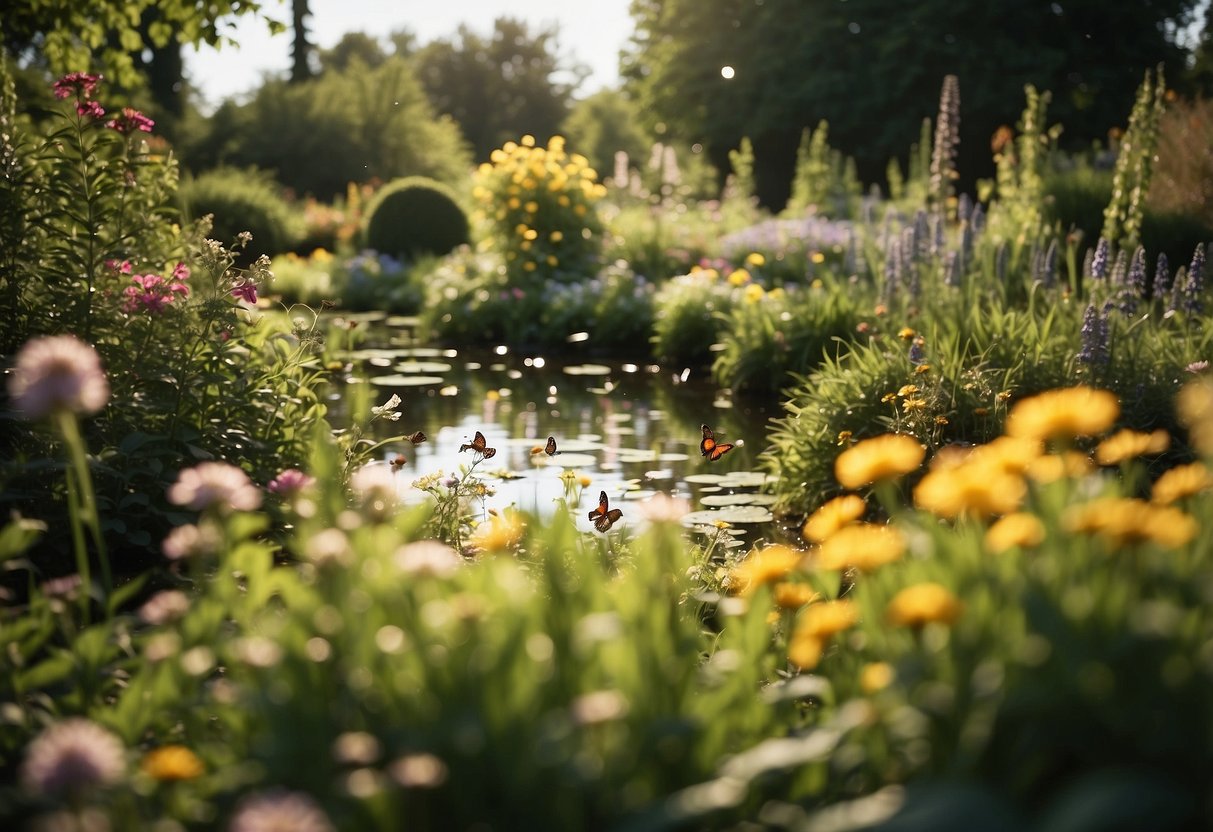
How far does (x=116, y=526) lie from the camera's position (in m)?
3.08

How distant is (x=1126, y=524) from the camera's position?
1.50 m

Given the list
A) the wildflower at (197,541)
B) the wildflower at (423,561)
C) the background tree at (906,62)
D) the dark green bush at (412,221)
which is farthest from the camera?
the background tree at (906,62)

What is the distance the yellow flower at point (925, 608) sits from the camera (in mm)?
1452

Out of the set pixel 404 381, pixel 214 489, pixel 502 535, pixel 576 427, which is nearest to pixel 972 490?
pixel 502 535

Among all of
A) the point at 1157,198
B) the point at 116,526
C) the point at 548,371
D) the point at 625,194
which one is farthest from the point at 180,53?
the point at 116,526

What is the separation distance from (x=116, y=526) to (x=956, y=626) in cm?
237

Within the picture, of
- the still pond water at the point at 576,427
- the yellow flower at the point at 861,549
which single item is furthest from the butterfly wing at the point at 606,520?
the yellow flower at the point at 861,549

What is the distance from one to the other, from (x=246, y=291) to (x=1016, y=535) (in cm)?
285

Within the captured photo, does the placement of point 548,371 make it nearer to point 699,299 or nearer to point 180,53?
point 699,299

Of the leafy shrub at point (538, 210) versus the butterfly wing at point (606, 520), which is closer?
the butterfly wing at point (606, 520)

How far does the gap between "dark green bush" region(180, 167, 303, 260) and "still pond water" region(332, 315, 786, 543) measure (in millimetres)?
7529

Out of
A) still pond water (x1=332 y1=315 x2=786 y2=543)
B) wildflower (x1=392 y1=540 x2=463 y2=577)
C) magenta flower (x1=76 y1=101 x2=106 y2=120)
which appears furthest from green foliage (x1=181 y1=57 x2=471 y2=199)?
wildflower (x1=392 y1=540 x2=463 y2=577)

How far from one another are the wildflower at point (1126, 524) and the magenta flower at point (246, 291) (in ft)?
→ 9.52

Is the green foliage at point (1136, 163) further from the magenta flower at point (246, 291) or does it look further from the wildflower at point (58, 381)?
the wildflower at point (58, 381)
